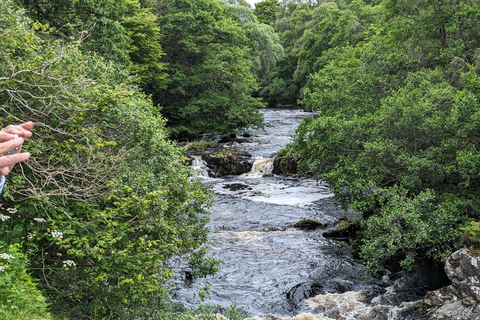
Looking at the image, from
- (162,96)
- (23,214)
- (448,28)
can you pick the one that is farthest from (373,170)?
(162,96)

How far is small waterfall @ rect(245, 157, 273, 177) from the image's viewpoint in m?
22.9

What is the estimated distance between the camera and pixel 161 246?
614cm

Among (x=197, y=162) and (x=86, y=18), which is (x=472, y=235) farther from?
(x=197, y=162)

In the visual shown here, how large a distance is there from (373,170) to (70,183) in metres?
7.89

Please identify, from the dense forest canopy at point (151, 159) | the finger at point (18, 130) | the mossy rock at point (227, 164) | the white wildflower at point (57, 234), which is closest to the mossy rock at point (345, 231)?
the dense forest canopy at point (151, 159)

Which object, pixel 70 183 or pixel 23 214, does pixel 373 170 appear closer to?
pixel 70 183

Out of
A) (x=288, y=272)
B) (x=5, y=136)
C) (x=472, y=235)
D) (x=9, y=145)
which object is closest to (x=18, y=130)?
(x=5, y=136)

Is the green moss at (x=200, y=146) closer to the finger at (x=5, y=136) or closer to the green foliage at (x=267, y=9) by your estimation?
the finger at (x=5, y=136)

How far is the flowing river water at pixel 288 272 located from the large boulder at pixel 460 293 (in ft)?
1.83

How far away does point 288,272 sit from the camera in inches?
452

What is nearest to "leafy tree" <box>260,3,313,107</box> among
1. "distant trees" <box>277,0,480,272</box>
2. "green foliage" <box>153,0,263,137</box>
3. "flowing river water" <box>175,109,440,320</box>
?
"green foliage" <box>153,0,263,137</box>

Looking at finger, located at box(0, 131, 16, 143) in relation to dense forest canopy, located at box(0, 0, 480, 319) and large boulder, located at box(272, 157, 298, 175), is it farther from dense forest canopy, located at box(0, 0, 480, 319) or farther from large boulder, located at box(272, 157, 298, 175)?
large boulder, located at box(272, 157, 298, 175)

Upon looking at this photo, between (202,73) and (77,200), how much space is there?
81.9 ft

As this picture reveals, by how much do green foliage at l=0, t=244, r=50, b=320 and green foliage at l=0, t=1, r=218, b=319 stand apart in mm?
483
